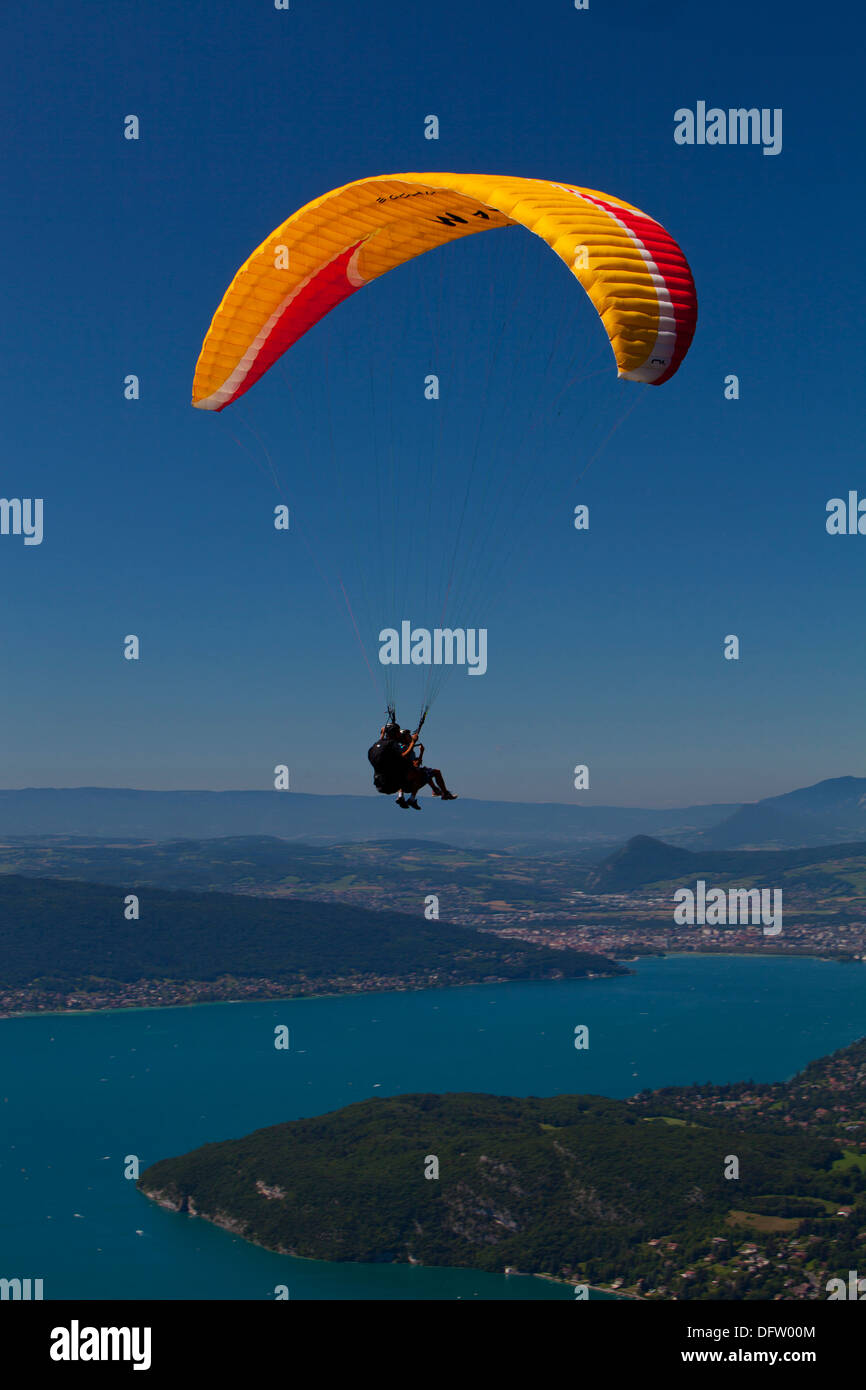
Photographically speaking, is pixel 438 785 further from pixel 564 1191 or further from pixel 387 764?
pixel 564 1191

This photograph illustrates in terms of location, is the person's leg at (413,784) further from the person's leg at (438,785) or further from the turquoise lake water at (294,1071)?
the turquoise lake water at (294,1071)

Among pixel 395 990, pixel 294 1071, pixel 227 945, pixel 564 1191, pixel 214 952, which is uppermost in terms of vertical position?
pixel 227 945

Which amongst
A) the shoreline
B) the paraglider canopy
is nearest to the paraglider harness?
the paraglider canopy

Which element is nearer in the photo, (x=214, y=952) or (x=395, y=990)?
(x=395, y=990)

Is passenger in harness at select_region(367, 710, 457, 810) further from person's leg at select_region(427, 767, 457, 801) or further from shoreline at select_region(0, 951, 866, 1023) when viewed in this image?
shoreline at select_region(0, 951, 866, 1023)

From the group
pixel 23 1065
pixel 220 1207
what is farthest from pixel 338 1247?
pixel 23 1065

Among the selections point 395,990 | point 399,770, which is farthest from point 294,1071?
point 399,770

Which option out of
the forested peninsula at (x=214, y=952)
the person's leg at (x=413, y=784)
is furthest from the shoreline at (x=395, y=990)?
the person's leg at (x=413, y=784)
